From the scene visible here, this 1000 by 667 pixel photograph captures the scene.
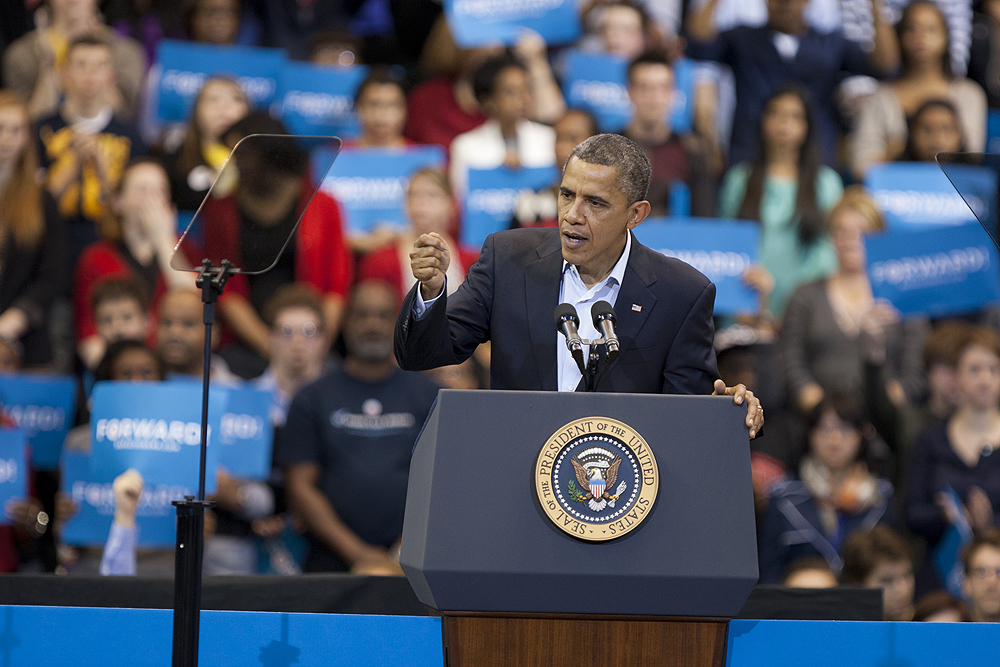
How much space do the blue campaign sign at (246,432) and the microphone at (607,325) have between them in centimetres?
233

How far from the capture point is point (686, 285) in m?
2.55

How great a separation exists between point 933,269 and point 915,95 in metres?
1.53

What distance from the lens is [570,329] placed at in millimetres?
2076

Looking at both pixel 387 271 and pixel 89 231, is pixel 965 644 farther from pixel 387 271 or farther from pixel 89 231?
pixel 89 231


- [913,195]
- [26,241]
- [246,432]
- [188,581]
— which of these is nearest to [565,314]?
[188,581]

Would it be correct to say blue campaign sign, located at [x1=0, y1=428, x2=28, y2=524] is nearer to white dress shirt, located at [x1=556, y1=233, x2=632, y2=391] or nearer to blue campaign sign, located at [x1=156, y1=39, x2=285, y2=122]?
blue campaign sign, located at [x1=156, y1=39, x2=285, y2=122]

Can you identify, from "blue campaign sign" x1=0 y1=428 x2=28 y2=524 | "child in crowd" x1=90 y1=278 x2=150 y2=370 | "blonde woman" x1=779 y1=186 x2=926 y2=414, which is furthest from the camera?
"blonde woman" x1=779 y1=186 x2=926 y2=414

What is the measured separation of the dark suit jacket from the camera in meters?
2.48

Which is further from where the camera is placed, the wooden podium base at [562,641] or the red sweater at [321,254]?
the red sweater at [321,254]

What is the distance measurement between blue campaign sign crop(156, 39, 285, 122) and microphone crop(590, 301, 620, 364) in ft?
12.5

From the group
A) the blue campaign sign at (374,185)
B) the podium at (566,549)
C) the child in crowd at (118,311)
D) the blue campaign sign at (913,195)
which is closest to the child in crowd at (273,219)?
the blue campaign sign at (374,185)

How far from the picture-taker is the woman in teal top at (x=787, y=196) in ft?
17.4

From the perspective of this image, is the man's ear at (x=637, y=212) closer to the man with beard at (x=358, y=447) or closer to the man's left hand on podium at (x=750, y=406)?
the man's left hand on podium at (x=750, y=406)

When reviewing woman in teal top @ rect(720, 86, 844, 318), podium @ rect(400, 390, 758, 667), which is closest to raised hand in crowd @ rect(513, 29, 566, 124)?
woman in teal top @ rect(720, 86, 844, 318)
